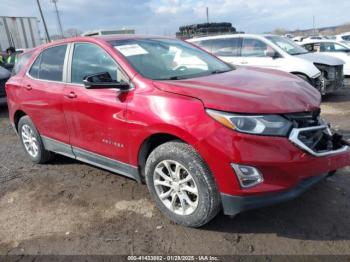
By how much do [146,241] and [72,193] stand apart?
143cm

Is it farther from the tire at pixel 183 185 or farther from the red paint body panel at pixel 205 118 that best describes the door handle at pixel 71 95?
the tire at pixel 183 185

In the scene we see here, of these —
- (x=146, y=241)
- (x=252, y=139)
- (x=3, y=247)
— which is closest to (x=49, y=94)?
(x=3, y=247)

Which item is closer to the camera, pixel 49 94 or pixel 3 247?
pixel 3 247

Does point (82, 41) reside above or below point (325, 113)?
above

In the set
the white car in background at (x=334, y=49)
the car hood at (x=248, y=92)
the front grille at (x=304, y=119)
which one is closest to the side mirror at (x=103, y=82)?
the car hood at (x=248, y=92)

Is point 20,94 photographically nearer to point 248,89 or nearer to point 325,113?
point 248,89

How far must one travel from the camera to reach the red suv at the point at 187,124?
105 inches

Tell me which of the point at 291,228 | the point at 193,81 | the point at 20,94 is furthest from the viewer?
the point at 20,94

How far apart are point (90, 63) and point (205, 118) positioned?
173cm

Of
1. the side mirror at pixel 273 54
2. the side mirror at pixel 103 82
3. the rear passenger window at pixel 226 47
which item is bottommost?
the side mirror at pixel 273 54

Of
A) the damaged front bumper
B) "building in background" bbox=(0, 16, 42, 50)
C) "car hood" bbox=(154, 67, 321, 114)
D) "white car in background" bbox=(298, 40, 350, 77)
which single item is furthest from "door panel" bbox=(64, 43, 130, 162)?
"building in background" bbox=(0, 16, 42, 50)

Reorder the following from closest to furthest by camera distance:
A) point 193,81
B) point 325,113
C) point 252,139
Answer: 1. point 252,139
2. point 193,81
3. point 325,113

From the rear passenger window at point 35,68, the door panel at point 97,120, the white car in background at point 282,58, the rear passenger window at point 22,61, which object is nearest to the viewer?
the door panel at point 97,120

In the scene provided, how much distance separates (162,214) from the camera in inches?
135
